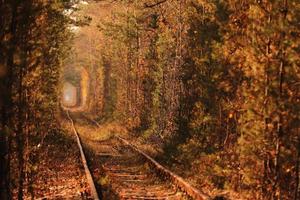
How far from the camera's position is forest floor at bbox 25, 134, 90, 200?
45.6 feet

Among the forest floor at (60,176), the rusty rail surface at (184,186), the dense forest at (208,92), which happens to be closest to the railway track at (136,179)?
the rusty rail surface at (184,186)

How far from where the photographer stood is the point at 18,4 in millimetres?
9023

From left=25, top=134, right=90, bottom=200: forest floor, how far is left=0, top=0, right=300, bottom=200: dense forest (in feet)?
2.20

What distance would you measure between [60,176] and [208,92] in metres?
5.68

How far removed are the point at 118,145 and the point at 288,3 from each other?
59.8ft

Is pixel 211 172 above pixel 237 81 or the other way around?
the other way around

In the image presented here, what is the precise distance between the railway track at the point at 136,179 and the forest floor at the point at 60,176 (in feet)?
1.36

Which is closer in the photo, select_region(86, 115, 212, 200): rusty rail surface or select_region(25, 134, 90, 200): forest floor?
select_region(86, 115, 212, 200): rusty rail surface

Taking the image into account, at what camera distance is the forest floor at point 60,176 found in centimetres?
1391

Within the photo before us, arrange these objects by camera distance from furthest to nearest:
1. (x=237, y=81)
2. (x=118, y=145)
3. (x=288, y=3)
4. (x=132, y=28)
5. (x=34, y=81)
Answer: (x=132, y=28) < (x=118, y=145) < (x=237, y=81) < (x=34, y=81) < (x=288, y=3)

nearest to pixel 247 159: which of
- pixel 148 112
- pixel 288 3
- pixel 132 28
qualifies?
pixel 288 3

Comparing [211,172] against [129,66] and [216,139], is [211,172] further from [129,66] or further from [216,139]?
[129,66]

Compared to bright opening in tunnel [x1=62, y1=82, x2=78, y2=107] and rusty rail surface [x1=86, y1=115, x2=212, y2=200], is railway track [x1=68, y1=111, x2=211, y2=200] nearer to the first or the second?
rusty rail surface [x1=86, y1=115, x2=212, y2=200]

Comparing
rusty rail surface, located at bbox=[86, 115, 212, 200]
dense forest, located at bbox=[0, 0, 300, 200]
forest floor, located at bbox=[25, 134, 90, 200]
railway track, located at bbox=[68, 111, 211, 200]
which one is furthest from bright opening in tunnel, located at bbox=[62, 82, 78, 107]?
rusty rail surface, located at bbox=[86, 115, 212, 200]
